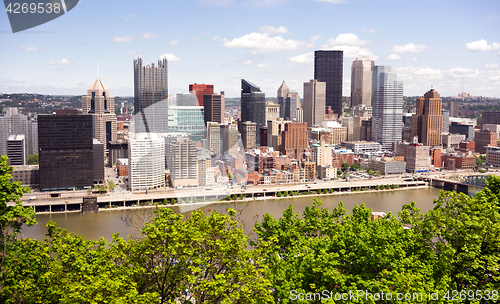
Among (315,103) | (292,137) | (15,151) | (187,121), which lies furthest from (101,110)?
(315,103)

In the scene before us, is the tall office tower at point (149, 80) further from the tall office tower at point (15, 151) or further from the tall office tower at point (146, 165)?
the tall office tower at point (146, 165)

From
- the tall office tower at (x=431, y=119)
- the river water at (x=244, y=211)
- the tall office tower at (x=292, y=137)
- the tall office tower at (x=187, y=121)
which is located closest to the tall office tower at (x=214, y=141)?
the tall office tower at (x=187, y=121)

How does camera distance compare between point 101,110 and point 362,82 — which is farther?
point 362,82

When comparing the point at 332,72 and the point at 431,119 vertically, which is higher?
the point at 332,72

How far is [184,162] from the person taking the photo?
11.4 meters

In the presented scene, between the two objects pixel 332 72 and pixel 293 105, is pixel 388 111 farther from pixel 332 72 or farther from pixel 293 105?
pixel 293 105

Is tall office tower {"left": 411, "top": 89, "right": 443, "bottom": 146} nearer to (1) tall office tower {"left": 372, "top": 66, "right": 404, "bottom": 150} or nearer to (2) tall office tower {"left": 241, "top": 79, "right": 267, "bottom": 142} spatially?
(1) tall office tower {"left": 372, "top": 66, "right": 404, "bottom": 150}

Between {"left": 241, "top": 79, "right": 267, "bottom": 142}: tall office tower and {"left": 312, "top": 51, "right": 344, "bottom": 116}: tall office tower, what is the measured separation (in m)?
14.8

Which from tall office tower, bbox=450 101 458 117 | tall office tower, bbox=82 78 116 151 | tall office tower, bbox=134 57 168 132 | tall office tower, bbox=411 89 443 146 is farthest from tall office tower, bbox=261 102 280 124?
tall office tower, bbox=450 101 458 117

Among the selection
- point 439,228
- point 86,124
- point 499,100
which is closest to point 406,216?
point 439,228

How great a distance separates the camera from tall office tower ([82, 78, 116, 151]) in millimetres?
24844

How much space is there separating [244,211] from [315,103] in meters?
25.2

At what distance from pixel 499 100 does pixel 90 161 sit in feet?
163

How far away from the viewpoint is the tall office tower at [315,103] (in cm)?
Result: 3616
